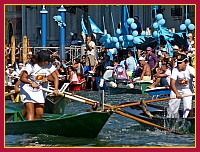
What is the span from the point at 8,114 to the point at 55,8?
30.8 meters

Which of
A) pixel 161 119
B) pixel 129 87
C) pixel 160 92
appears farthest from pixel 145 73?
pixel 161 119

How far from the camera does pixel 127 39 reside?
26844 millimetres

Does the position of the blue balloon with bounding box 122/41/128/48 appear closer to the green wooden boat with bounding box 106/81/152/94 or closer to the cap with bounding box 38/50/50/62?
the green wooden boat with bounding box 106/81/152/94

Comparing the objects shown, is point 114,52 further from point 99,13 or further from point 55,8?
point 55,8

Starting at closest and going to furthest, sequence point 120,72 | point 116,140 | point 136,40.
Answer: point 116,140 → point 120,72 → point 136,40

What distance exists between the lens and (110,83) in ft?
74.6

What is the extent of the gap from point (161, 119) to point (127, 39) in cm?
Answer: 1425

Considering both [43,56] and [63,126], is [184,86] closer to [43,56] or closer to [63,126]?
[63,126]

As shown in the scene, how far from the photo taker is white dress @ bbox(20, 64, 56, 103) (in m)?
12.2

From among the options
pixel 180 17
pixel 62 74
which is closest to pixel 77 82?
pixel 62 74

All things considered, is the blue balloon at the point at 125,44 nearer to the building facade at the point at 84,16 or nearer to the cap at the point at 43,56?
the building facade at the point at 84,16

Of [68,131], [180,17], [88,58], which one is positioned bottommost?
[68,131]

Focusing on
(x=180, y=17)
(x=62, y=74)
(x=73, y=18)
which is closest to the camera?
(x=62, y=74)

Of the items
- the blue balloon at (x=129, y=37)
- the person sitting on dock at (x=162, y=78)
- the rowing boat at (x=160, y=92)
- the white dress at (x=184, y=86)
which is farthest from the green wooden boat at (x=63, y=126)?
the blue balloon at (x=129, y=37)
